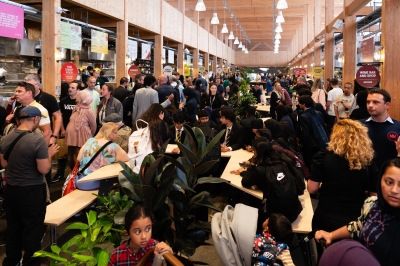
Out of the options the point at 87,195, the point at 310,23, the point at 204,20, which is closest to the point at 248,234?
the point at 87,195

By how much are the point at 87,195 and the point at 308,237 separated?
253cm

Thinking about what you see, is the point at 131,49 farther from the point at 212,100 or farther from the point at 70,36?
the point at 212,100

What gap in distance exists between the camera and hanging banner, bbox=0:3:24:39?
7.16m

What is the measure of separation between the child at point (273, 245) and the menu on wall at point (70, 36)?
752 centimetres

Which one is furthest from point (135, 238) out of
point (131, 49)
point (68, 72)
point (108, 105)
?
point (131, 49)

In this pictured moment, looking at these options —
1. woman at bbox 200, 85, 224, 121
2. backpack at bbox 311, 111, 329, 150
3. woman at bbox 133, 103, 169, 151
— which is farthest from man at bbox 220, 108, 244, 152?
woman at bbox 200, 85, 224, 121

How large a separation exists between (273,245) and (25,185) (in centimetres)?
223

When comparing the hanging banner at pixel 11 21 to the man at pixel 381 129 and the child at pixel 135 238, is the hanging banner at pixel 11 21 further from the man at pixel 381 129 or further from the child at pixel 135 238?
the man at pixel 381 129

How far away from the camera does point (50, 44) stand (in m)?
8.22

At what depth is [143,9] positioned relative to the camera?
12.9 metres

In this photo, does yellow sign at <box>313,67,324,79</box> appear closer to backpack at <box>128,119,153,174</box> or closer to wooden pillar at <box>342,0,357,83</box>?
wooden pillar at <box>342,0,357,83</box>

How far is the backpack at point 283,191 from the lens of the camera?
3.61 m

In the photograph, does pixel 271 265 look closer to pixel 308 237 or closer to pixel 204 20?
pixel 308 237

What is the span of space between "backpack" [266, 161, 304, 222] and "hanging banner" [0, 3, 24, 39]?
5937mm
